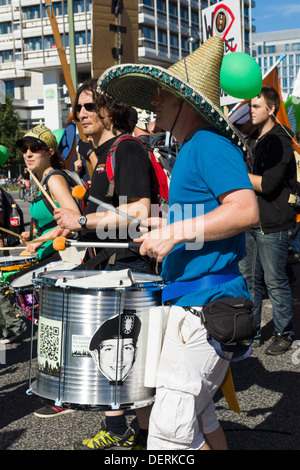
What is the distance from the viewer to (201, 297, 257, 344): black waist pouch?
229 centimetres

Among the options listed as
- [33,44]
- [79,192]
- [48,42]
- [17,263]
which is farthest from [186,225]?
[33,44]

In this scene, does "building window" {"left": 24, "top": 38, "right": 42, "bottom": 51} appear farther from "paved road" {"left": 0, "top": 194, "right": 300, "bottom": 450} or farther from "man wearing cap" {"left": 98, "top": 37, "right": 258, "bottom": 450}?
"man wearing cap" {"left": 98, "top": 37, "right": 258, "bottom": 450}

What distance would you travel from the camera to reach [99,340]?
8.59 feet

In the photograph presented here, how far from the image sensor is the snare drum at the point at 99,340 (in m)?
2.62

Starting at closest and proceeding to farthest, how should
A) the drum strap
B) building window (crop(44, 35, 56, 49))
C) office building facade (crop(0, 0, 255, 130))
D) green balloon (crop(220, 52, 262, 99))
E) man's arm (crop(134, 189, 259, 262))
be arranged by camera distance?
man's arm (crop(134, 189, 259, 262)) → the drum strap → green balloon (crop(220, 52, 262, 99)) → office building facade (crop(0, 0, 255, 130)) → building window (crop(44, 35, 56, 49))

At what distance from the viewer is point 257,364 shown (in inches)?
194

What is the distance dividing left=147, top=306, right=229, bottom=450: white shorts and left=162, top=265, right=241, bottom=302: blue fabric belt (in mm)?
68

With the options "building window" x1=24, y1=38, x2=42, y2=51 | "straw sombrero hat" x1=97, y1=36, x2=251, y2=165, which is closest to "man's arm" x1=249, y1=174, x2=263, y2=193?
"straw sombrero hat" x1=97, y1=36, x2=251, y2=165

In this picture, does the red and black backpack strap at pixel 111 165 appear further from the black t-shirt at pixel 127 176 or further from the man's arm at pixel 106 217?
the man's arm at pixel 106 217

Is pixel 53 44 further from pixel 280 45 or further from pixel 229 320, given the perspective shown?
pixel 280 45

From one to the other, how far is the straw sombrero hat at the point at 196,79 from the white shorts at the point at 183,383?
76 cm

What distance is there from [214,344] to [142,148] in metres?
1.26

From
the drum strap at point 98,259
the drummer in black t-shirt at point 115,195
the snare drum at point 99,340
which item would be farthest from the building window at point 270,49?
the snare drum at point 99,340

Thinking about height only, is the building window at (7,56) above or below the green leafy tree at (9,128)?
above
